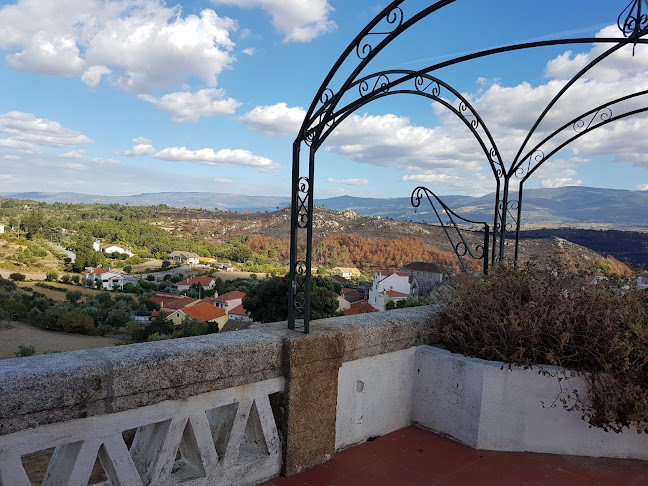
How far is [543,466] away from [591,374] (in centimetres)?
58

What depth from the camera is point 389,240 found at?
38406 mm

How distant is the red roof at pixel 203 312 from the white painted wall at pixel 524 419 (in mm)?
26692

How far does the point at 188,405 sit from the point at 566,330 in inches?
84.9

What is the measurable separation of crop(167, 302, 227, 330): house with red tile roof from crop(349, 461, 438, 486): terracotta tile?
26620mm

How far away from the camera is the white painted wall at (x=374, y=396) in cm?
261

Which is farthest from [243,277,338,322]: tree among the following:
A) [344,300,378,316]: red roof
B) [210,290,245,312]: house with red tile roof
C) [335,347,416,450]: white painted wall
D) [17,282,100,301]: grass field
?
[17,282,100,301]: grass field

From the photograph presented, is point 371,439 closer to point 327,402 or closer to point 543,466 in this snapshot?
point 327,402

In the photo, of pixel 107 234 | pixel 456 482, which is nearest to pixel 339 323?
pixel 456 482

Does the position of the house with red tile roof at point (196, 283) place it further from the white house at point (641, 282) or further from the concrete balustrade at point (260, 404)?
the concrete balustrade at point (260, 404)

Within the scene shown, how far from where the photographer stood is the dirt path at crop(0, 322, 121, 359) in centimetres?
2705

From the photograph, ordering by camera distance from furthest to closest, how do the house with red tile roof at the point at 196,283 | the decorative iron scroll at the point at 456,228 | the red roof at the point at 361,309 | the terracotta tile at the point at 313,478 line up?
the house with red tile roof at the point at 196,283, the red roof at the point at 361,309, the decorative iron scroll at the point at 456,228, the terracotta tile at the point at 313,478

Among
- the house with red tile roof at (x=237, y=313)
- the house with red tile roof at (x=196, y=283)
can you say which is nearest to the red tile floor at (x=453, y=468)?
the house with red tile roof at (x=237, y=313)

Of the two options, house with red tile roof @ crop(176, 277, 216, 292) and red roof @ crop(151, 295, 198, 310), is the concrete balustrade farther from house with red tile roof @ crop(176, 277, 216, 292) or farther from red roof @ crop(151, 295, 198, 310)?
house with red tile roof @ crop(176, 277, 216, 292)

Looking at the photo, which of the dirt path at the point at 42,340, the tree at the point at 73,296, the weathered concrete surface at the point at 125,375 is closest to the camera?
the weathered concrete surface at the point at 125,375
